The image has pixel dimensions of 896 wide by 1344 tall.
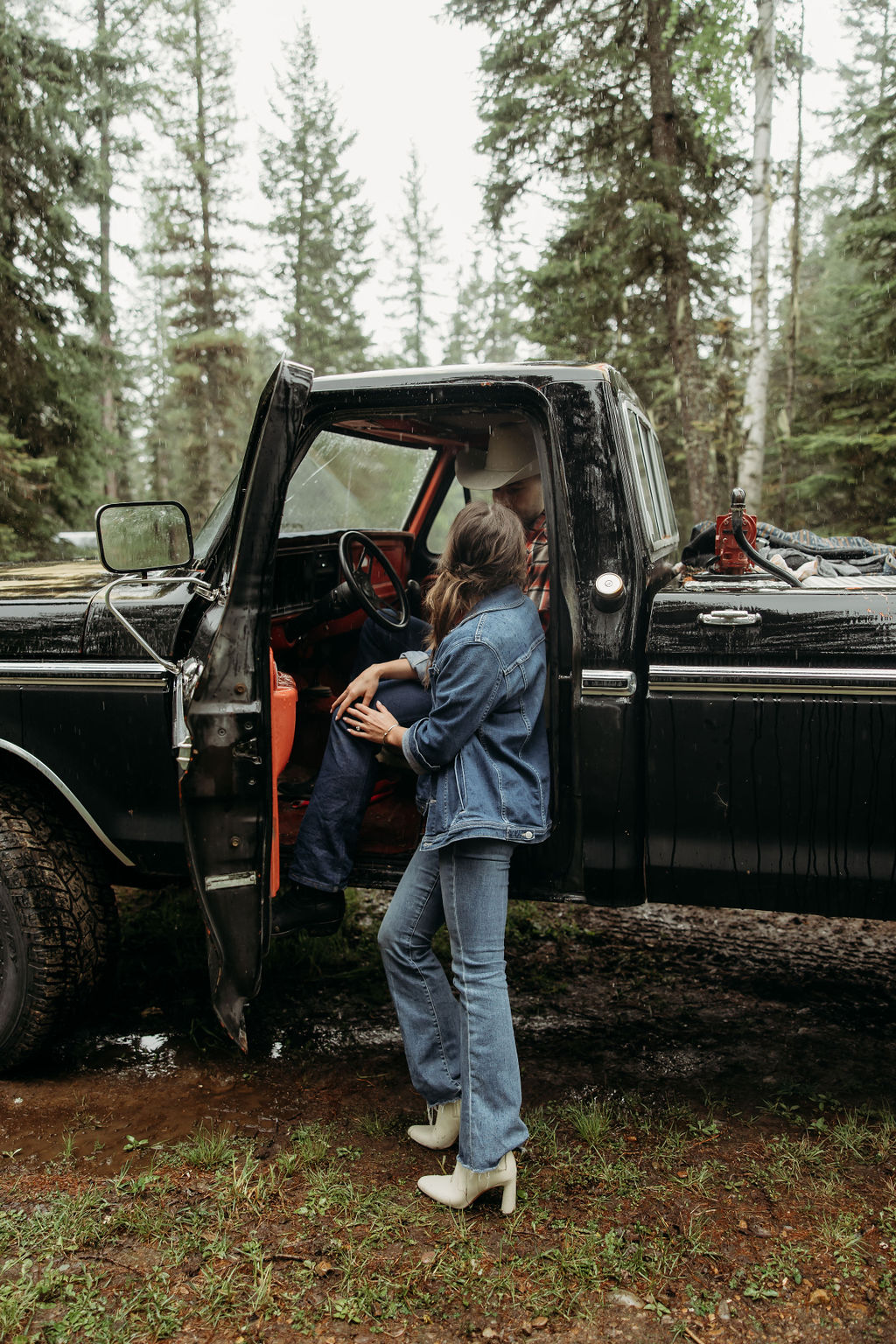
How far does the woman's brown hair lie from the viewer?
2320 millimetres

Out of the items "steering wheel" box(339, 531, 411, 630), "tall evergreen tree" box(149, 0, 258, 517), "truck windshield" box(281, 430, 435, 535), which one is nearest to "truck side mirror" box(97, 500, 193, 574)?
"steering wheel" box(339, 531, 411, 630)

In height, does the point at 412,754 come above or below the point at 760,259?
below

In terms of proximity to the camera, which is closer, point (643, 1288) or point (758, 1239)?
point (643, 1288)

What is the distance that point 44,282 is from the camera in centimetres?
1145

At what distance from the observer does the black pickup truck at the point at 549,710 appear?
2.38 meters

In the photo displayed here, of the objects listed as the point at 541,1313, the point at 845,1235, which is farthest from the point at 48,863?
the point at 845,1235

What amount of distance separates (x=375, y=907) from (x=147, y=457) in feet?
117

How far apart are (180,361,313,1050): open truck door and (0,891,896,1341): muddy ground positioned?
0.61 metres

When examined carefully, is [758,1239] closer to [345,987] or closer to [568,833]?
[568,833]

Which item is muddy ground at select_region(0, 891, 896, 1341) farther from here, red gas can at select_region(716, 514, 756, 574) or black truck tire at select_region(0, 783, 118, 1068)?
red gas can at select_region(716, 514, 756, 574)

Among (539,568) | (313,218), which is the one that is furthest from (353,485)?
(313,218)

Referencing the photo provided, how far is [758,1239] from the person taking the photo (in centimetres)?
223

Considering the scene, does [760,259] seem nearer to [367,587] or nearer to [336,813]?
[367,587]

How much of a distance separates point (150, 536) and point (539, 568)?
116 cm
